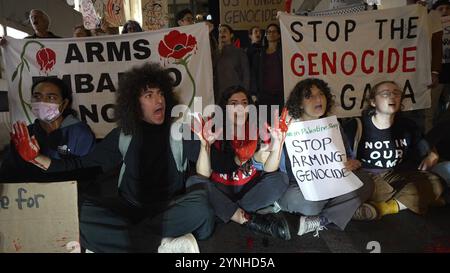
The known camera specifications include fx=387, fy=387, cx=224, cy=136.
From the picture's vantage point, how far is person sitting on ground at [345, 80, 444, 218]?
3.21m

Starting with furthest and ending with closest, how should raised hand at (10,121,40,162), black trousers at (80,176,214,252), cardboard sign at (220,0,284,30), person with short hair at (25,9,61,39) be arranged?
cardboard sign at (220,0,284,30), person with short hair at (25,9,61,39), raised hand at (10,121,40,162), black trousers at (80,176,214,252)

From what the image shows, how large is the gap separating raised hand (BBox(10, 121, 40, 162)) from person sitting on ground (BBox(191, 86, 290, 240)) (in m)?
1.28

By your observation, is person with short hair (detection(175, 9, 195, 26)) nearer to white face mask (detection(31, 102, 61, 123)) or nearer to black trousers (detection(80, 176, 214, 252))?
white face mask (detection(31, 102, 61, 123))

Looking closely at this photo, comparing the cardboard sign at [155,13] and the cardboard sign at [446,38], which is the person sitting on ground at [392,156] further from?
the cardboard sign at [155,13]

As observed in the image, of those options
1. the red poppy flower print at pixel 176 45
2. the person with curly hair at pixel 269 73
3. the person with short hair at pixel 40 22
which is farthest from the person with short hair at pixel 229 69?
the person with short hair at pixel 40 22

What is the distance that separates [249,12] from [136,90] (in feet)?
8.18

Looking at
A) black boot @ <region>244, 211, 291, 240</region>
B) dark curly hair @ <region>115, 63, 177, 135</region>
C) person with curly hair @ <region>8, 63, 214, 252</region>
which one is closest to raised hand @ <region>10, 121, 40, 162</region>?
person with curly hair @ <region>8, 63, 214, 252</region>

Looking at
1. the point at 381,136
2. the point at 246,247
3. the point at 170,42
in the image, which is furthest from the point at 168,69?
the point at 381,136

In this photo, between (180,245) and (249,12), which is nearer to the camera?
(180,245)

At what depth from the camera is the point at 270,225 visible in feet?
9.81

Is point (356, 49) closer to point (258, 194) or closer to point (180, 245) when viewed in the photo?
point (258, 194)

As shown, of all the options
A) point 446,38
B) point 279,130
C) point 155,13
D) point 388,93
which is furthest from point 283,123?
point 155,13

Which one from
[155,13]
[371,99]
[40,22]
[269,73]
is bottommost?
[371,99]

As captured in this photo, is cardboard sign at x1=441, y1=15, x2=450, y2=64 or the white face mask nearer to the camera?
the white face mask
